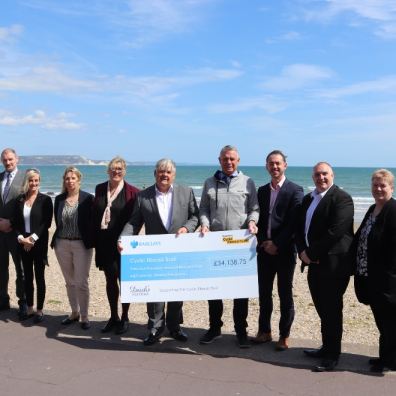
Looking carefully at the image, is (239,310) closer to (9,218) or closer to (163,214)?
(163,214)

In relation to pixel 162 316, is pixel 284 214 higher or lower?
higher

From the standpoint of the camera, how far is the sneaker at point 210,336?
16.9 ft

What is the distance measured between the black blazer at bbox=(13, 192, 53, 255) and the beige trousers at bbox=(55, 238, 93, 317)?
333mm

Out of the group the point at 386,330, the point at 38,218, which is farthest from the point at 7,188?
the point at 386,330

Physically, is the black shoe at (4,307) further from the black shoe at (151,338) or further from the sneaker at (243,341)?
the sneaker at (243,341)

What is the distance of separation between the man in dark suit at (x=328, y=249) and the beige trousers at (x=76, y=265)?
8.74ft

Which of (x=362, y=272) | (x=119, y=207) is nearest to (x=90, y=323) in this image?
(x=119, y=207)

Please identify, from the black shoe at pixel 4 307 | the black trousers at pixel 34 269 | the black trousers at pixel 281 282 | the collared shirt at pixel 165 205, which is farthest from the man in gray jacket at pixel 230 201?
the black shoe at pixel 4 307

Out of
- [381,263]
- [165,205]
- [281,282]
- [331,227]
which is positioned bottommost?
[281,282]

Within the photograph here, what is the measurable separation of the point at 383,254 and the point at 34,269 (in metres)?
4.31

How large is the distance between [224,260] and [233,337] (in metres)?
1.04

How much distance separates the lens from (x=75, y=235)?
5.56m

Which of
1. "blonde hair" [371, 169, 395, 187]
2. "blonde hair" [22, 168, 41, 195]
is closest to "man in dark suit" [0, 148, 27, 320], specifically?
"blonde hair" [22, 168, 41, 195]

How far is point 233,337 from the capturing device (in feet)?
17.6
